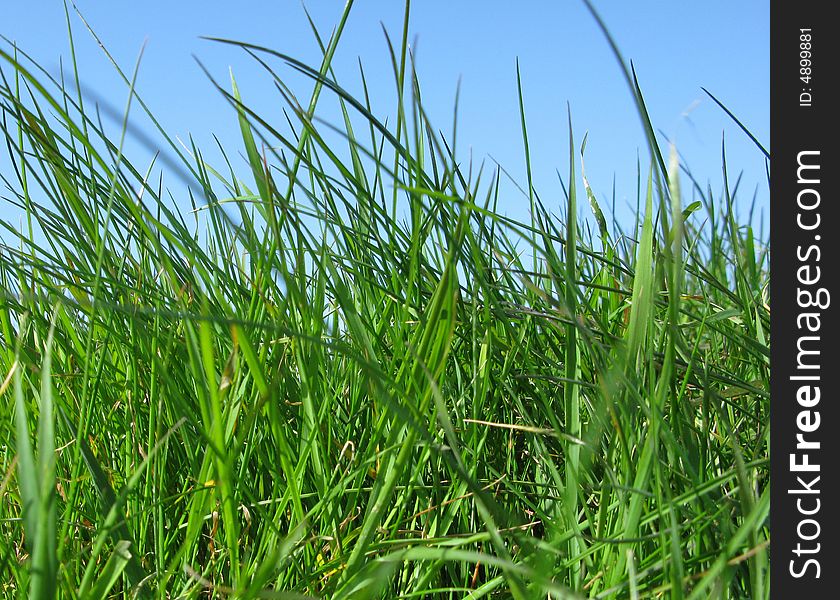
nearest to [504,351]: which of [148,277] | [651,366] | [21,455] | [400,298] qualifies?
[400,298]

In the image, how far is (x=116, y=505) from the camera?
46 centimetres

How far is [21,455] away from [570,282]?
359mm

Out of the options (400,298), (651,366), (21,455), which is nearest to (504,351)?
(400,298)

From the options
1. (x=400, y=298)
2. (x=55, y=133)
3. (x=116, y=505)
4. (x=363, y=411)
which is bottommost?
(x=116, y=505)

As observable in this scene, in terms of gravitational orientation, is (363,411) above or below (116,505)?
above

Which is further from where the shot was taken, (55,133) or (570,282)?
(55,133)
